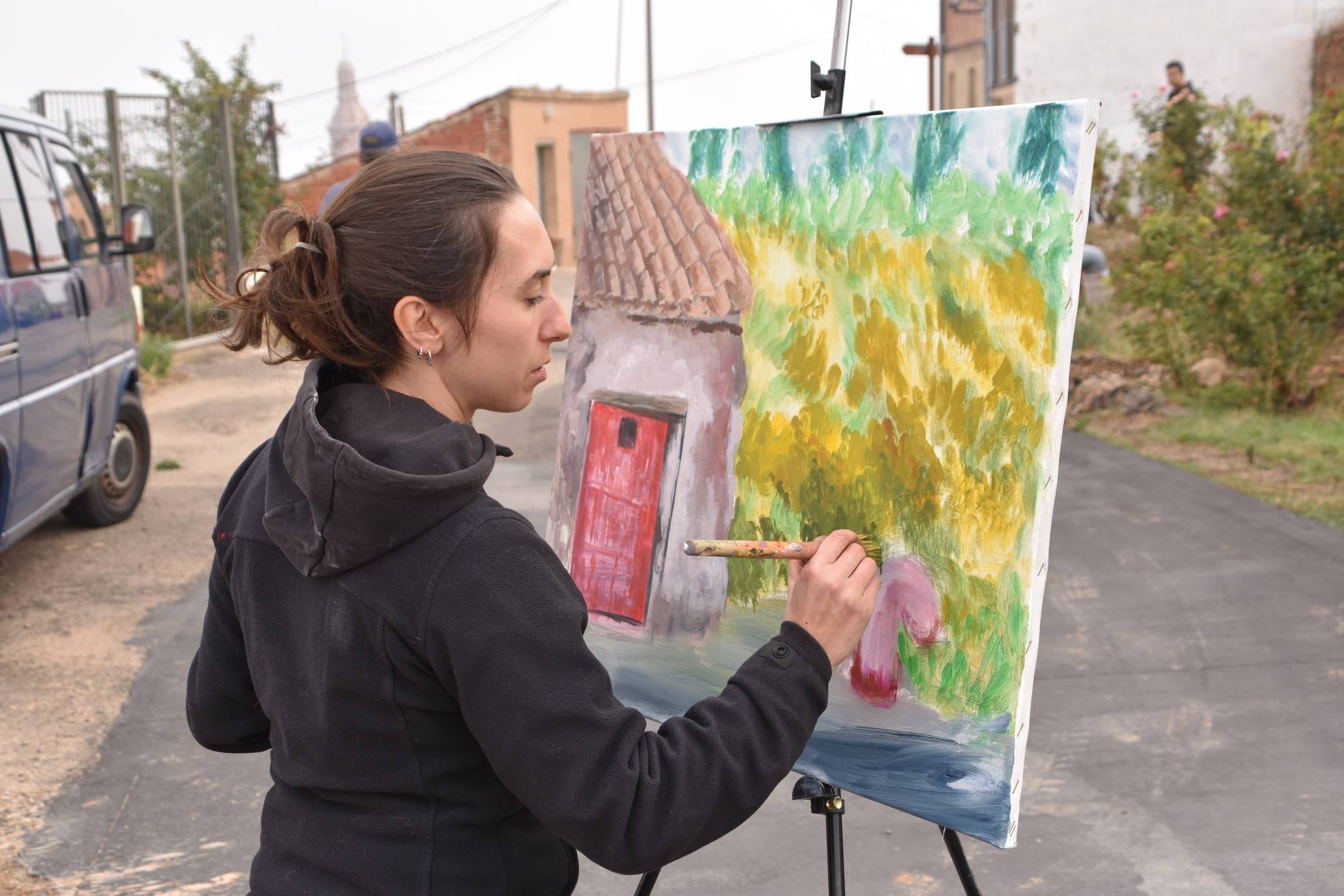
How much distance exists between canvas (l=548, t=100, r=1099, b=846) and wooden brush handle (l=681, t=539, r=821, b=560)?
236mm

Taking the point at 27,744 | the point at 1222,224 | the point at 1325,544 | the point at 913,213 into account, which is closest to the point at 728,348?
the point at 913,213

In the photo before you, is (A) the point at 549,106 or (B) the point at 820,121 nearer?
(B) the point at 820,121

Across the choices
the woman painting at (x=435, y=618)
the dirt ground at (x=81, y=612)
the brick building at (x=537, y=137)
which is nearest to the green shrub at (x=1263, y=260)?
the dirt ground at (x=81, y=612)

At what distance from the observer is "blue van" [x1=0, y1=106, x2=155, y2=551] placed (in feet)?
15.1

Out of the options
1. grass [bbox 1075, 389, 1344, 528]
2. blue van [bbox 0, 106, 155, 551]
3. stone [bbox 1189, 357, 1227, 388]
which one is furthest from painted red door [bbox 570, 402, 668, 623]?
stone [bbox 1189, 357, 1227, 388]

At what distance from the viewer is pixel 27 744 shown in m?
3.82

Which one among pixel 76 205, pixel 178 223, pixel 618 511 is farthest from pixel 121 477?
pixel 178 223

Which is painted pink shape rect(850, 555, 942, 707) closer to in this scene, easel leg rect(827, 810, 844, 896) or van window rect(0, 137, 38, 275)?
easel leg rect(827, 810, 844, 896)

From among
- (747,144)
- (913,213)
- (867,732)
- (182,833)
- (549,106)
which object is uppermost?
(549,106)

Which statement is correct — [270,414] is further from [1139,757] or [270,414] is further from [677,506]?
[677,506]

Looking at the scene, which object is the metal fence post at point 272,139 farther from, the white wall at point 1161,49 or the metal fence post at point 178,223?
the white wall at point 1161,49

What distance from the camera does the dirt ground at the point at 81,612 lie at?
3.66 meters

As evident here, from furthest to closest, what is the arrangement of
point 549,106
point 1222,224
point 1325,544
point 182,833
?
point 549,106 < point 1222,224 < point 1325,544 < point 182,833

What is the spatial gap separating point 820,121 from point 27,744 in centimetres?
324
